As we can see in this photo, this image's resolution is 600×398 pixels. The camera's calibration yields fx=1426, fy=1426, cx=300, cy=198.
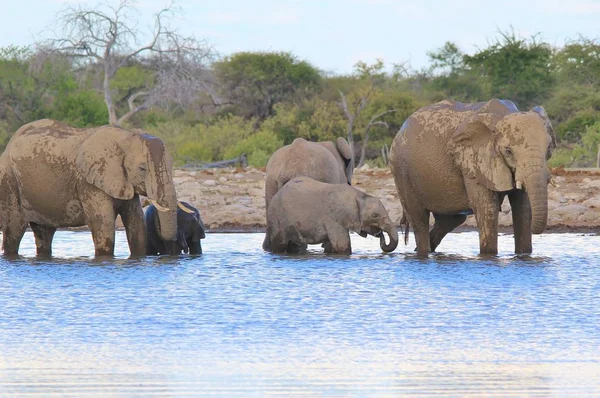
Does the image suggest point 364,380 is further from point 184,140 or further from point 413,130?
point 184,140

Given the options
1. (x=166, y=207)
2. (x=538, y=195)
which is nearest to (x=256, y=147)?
(x=166, y=207)

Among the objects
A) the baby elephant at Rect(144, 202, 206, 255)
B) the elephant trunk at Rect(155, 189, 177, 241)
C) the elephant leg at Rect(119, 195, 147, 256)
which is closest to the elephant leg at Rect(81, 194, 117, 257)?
the elephant leg at Rect(119, 195, 147, 256)

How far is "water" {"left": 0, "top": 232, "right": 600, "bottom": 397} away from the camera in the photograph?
279 inches

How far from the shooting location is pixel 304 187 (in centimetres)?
1434

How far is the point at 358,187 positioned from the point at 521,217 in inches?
336

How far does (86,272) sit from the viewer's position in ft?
41.0

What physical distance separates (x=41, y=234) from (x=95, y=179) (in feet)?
5.01

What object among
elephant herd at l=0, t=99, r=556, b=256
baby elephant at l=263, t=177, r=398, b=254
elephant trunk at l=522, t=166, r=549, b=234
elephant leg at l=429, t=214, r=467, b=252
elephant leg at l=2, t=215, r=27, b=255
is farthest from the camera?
elephant leg at l=429, t=214, r=467, b=252

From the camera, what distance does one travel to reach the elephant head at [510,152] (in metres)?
12.6

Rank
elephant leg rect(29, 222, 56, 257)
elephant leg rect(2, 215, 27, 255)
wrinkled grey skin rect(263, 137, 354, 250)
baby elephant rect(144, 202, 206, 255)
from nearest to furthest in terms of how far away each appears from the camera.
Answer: baby elephant rect(144, 202, 206, 255)
elephant leg rect(2, 215, 27, 255)
elephant leg rect(29, 222, 56, 257)
wrinkled grey skin rect(263, 137, 354, 250)

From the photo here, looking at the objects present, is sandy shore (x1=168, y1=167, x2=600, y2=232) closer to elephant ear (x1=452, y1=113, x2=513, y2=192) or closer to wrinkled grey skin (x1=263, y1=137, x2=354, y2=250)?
wrinkled grey skin (x1=263, y1=137, x2=354, y2=250)

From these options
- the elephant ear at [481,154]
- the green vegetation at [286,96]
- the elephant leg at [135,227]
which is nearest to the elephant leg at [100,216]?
the elephant leg at [135,227]

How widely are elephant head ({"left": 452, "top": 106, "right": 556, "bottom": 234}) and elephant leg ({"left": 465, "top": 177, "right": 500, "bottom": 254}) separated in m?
0.10

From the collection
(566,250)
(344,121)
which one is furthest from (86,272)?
(344,121)
